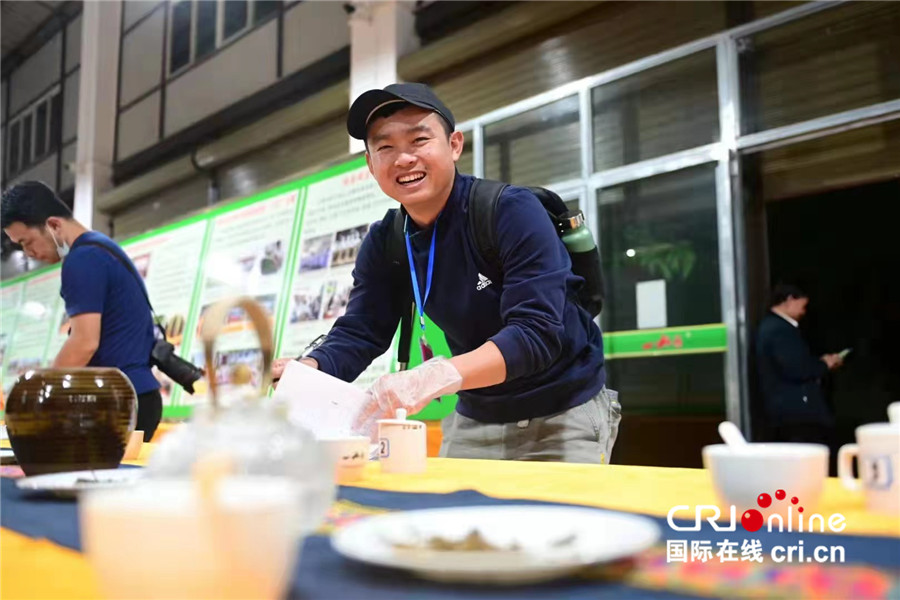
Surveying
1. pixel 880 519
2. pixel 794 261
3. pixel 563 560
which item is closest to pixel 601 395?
pixel 880 519

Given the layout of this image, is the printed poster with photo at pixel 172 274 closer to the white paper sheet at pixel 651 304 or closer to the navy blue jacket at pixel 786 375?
the white paper sheet at pixel 651 304

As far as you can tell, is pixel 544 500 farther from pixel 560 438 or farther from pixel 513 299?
pixel 560 438

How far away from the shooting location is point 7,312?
23.7ft

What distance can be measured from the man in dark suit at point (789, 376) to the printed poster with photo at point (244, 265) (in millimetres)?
2578

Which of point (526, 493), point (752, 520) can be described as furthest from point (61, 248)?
point (752, 520)

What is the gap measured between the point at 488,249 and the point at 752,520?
1028 mm

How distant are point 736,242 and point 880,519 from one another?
3.17 meters

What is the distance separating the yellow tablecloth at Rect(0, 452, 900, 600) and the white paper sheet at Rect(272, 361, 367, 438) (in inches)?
4.3

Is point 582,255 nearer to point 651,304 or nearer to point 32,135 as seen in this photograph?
point 651,304

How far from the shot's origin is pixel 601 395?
1790mm

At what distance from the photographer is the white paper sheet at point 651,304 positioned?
4172 millimetres

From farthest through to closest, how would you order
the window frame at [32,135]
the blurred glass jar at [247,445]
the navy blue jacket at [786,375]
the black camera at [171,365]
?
the window frame at [32,135] → the navy blue jacket at [786,375] → the black camera at [171,365] → the blurred glass jar at [247,445]

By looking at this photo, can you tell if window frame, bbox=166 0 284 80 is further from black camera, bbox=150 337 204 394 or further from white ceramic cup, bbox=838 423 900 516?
white ceramic cup, bbox=838 423 900 516

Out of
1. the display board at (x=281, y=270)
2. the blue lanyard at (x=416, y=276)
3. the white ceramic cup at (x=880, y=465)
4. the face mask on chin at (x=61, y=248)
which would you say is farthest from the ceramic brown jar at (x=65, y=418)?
the display board at (x=281, y=270)
